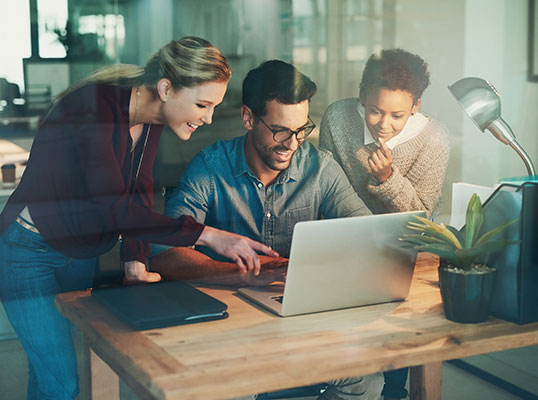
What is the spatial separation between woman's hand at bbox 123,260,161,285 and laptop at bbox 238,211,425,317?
0.55 meters

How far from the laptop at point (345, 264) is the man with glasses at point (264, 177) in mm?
463

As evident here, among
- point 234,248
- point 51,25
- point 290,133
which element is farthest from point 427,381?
point 51,25

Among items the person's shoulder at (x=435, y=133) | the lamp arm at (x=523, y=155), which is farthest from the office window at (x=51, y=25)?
the lamp arm at (x=523, y=155)

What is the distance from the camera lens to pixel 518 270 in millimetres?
1573

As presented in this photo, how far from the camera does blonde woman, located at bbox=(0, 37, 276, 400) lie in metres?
1.88

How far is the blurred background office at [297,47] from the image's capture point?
1.90 m

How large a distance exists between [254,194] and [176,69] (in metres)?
0.50

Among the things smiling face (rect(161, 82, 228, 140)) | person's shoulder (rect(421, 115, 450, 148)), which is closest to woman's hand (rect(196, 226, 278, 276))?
smiling face (rect(161, 82, 228, 140))

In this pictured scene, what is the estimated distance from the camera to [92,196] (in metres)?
1.93

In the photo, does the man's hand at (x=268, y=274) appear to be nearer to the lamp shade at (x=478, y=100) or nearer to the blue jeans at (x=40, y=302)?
the blue jeans at (x=40, y=302)

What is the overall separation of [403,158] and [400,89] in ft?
0.86

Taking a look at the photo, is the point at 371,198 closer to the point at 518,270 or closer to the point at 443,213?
the point at 443,213

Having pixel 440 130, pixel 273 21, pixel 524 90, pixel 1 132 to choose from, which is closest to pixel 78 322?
pixel 1 132

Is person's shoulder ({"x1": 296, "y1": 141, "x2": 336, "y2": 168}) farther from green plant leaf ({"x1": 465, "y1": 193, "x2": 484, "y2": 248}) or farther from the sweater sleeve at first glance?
green plant leaf ({"x1": 465, "y1": 193, "x2": 484, "y2": 248})
